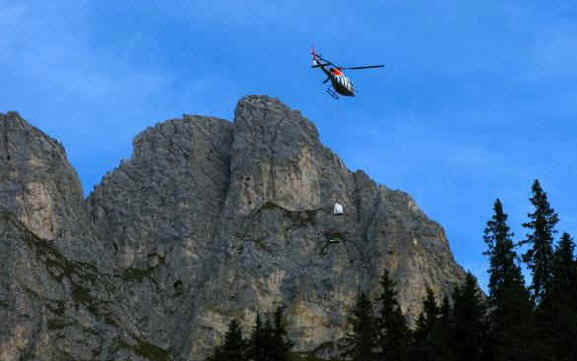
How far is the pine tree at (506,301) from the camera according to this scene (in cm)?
7438

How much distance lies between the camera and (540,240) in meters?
105

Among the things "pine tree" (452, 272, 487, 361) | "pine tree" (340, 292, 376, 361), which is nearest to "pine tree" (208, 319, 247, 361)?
"pine tree" (340, 292, 376, 361)

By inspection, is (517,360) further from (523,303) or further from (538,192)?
(538,192)

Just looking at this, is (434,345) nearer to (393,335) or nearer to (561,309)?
(393,335)

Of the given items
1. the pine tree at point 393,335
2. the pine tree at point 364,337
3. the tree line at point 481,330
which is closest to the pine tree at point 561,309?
the tree line at point 481,330

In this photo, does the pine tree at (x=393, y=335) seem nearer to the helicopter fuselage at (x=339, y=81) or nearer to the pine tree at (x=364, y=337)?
the pine tree at (x=364, y=337)

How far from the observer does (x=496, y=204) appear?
121188 millimetres

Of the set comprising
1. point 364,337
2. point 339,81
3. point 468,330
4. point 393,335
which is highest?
point 339,81

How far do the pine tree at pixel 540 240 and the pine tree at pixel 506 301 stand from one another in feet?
6.24

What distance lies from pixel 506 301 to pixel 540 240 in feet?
63.9

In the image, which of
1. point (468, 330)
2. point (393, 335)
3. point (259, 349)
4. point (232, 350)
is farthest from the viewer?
point (393, 335)

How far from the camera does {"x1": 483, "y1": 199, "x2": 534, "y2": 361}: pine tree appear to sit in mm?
74375

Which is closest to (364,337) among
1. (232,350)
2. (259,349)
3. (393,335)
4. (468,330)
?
(393,335)

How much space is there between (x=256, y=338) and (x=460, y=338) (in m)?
17.1
